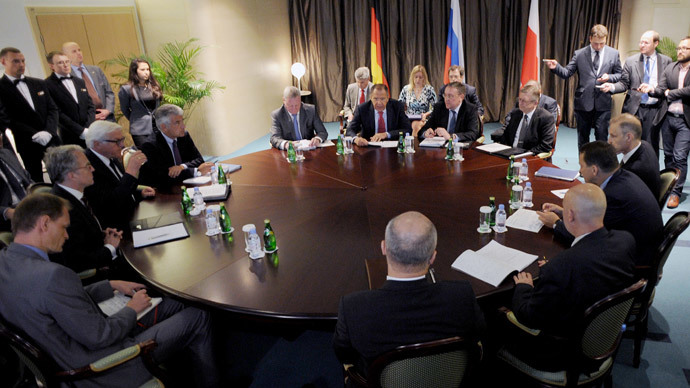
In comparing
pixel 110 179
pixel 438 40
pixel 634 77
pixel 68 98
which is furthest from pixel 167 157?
pixel 438 40

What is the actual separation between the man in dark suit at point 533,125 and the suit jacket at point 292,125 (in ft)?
6.65

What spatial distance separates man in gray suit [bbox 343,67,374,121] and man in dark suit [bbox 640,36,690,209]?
331cm

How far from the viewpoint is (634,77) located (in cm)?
517

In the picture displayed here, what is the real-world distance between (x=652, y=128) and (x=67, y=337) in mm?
5832

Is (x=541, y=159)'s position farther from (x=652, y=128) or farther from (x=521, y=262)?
(x=652, y=128)

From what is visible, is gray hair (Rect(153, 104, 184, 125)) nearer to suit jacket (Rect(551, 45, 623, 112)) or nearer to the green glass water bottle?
the green glass water bottle

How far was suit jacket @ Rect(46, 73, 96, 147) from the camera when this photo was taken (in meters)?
4.95

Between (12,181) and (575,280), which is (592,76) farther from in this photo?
(12,181)

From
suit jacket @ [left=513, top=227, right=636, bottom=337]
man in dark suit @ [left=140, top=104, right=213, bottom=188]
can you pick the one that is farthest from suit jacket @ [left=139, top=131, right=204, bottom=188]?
suit jacket @ [left=513, top=227, right=636, bottom=337]

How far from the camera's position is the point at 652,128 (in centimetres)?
503

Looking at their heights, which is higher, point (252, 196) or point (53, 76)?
point (53, 76)

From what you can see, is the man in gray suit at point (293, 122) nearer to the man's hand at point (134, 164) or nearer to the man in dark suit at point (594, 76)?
the man's hand at point (134, 164)

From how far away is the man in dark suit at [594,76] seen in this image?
545cm

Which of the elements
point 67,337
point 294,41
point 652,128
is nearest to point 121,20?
point 294,41
